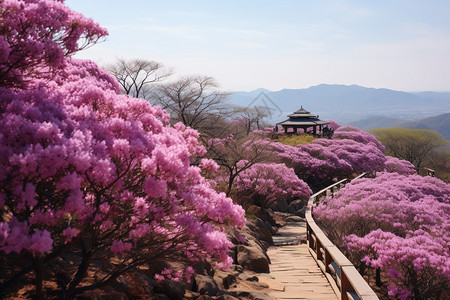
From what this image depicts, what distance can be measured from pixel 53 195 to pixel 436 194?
1547cm

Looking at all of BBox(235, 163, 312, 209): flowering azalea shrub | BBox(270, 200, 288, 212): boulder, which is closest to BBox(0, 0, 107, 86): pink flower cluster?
BBox(235, 163, 312, 209): flowering azalea shrub

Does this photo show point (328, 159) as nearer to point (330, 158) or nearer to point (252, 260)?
point (330, 158)

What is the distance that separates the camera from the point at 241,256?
9.25 metres

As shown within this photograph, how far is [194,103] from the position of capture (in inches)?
1099

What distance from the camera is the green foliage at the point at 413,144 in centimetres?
5062

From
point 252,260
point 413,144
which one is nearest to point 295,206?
point 252,260

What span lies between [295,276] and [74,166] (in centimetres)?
676

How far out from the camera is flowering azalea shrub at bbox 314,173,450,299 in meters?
8.33

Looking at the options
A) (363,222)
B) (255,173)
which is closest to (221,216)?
(363,222)

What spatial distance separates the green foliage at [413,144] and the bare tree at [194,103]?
3257 cm

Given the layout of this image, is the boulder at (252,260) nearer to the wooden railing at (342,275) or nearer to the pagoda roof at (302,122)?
the wooden railing at (342,275)

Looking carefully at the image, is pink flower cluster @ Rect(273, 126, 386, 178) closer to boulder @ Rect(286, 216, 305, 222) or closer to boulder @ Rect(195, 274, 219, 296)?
boulder @ Rect(286, 216, 305, 222)

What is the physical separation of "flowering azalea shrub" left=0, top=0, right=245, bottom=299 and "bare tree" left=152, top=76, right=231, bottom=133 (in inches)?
870

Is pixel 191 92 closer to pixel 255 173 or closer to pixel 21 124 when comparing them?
pixel 255 173
